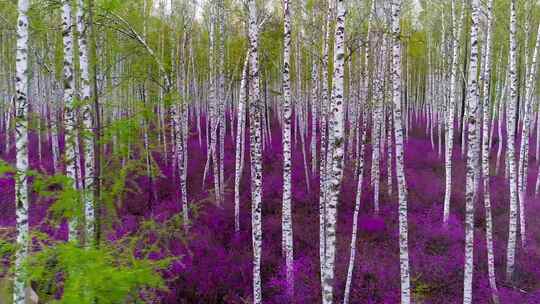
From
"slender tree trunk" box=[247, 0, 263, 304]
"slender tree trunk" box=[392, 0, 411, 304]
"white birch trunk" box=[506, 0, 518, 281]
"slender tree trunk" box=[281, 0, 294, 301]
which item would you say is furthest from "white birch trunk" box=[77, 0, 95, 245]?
"white birch trunk" box=[506, 0, 518, 281]

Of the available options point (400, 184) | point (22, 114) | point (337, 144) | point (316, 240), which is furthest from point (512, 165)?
point (22, 114)

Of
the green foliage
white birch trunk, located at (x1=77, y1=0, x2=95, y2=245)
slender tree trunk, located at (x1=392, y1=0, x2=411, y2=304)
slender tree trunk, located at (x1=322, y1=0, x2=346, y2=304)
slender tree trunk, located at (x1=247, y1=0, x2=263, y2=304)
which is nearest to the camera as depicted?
the green foliage

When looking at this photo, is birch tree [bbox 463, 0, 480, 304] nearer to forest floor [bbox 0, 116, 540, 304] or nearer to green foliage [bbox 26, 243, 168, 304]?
forest floor [bbox 0, 116, 540, 304]

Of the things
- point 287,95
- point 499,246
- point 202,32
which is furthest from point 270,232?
point 202,32

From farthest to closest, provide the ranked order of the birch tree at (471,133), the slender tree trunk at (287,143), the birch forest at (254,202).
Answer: the slender tree trunk at (287,143) < the birch tree at (471,133) < the birch forest at (254,202)

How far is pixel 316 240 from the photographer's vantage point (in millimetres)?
11180

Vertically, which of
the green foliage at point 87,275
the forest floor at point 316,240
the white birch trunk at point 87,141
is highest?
the white birch trunk at point 87,141

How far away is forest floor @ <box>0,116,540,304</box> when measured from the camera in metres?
8.87

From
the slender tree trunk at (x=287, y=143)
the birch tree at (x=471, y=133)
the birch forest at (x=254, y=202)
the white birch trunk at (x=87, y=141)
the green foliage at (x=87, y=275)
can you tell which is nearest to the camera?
the green foliage at (x=87, y=275)

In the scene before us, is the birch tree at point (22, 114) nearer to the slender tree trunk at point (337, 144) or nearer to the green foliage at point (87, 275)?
the green foliage at point (87, 275)

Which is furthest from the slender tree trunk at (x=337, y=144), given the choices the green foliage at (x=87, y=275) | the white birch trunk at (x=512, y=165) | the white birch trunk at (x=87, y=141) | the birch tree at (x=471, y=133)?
the white birch trunk at (x=512, y=165)

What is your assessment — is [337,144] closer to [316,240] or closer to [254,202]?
[254,202]

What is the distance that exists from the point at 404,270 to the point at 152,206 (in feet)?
27.5

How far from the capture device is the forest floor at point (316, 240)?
8.87 m
